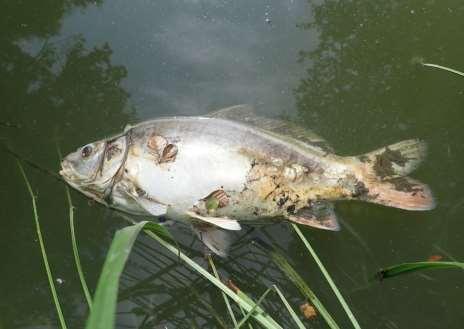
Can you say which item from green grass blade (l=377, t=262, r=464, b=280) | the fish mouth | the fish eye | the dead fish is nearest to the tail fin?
the dead fish

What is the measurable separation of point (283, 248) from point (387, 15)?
1693 mm

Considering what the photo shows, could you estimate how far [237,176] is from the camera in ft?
9.25

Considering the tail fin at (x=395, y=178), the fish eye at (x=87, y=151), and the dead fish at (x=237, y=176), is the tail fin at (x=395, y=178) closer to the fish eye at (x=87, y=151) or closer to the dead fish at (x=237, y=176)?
the dead fish at (x=237, y=176)

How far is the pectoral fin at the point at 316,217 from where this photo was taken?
9.47ft

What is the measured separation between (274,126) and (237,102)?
1.92 ft

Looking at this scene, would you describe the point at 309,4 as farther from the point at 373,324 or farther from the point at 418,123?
the point at 373,324

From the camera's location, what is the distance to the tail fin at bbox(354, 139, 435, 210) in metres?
2.88

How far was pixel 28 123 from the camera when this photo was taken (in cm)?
374

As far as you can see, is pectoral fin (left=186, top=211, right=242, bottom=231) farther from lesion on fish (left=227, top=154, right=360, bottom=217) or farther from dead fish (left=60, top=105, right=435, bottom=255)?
lesion on fish (left=227, top=154, right=360, bottom=217)

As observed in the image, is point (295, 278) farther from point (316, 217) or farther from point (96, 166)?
point (96, 166)

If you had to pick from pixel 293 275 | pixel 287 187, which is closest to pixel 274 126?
pixel 287 187

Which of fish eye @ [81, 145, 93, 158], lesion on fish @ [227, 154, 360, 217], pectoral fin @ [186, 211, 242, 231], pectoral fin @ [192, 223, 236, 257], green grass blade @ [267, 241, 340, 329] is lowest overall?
green grass blade @ [267, 241, 340, 329]

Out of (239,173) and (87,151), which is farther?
(87,151)

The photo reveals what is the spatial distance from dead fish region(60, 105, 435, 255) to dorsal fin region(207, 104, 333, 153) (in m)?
0.04
